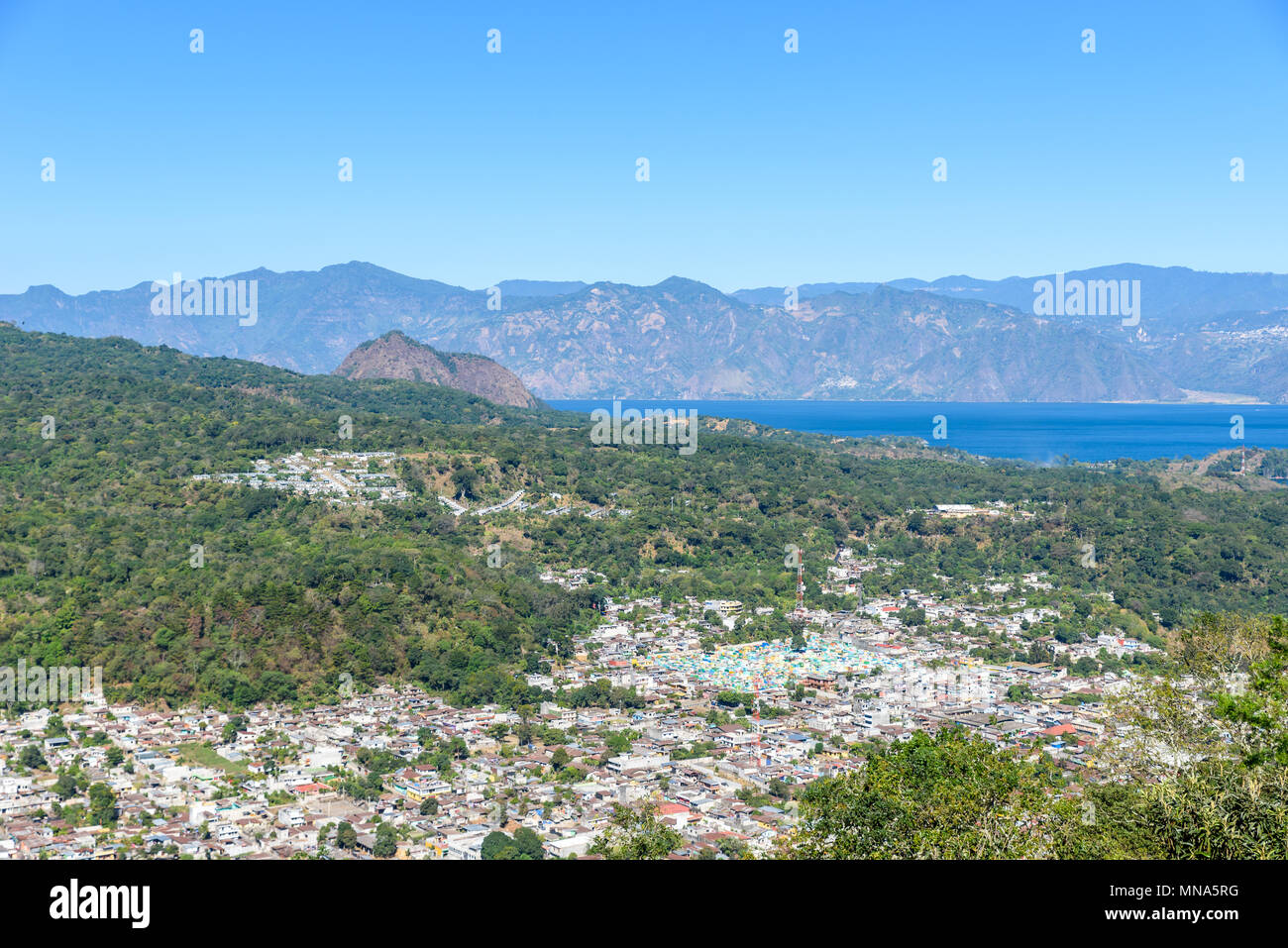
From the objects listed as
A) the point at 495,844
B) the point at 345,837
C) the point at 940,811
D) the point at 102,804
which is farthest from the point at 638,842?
the point at 102,804

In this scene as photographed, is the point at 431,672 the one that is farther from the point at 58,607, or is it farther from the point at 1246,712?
the point at 1246,712

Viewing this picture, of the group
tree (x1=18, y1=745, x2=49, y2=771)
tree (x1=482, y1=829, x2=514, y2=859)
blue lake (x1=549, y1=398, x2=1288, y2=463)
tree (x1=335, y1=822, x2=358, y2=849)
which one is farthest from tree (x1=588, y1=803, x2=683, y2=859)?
blue lake (x1=549, y1=398, x2=1288, y2=463)

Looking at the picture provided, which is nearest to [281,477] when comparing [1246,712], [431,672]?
[431,672]

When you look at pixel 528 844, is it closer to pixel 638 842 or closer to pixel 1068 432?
pixel 638 842

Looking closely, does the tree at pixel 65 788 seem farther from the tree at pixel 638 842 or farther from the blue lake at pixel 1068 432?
the blue lake at pixel 1068 432

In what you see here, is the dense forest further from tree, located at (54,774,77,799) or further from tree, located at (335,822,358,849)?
tree, located at (335,822,358,849)
